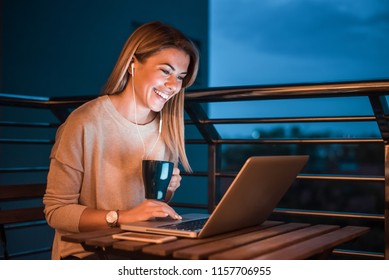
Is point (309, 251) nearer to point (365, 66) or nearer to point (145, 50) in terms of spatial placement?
point (145, 50)

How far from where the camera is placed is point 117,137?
1.90 metres

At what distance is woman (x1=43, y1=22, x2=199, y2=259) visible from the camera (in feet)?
5.70

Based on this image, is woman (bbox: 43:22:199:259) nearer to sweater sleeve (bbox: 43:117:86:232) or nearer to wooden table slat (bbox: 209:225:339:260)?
sweater sleeve (bbox: 43:117:86:232)

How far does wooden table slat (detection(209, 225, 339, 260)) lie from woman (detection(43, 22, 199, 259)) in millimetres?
497

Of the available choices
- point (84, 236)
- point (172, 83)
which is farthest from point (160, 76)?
point (84, 236)

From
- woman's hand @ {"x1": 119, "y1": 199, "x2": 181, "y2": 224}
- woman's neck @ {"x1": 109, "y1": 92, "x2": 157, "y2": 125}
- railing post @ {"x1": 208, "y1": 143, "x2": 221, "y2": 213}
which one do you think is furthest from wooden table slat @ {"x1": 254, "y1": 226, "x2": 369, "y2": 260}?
railing post @ {"x1": 208, "y1": 143, "x2": 221, "y2": 213}

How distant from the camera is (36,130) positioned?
4.73 m

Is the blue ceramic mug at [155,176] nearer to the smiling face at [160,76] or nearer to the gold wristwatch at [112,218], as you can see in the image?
the gold wristwatch at [112,218]

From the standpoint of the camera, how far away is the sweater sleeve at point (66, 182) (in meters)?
1.69

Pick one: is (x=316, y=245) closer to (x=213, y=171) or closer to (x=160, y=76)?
(x=160, y=76)

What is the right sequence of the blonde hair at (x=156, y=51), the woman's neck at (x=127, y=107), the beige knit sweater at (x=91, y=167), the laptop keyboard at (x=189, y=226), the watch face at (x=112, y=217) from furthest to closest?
the woman's neck at (x=127, y=107) < the blonde hair at (x=156, y=51) < the beige knit sweater at (x=91, y=167) < the watch face at (x=112, y=217) < the laptop keyboard at (x=189, y=226)

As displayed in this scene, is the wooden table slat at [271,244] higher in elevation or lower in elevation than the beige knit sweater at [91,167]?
lower

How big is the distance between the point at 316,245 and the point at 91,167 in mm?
820

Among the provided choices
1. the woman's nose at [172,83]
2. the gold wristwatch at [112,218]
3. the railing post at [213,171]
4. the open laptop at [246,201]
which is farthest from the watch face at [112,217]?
Result: the railing post at [213,171]
